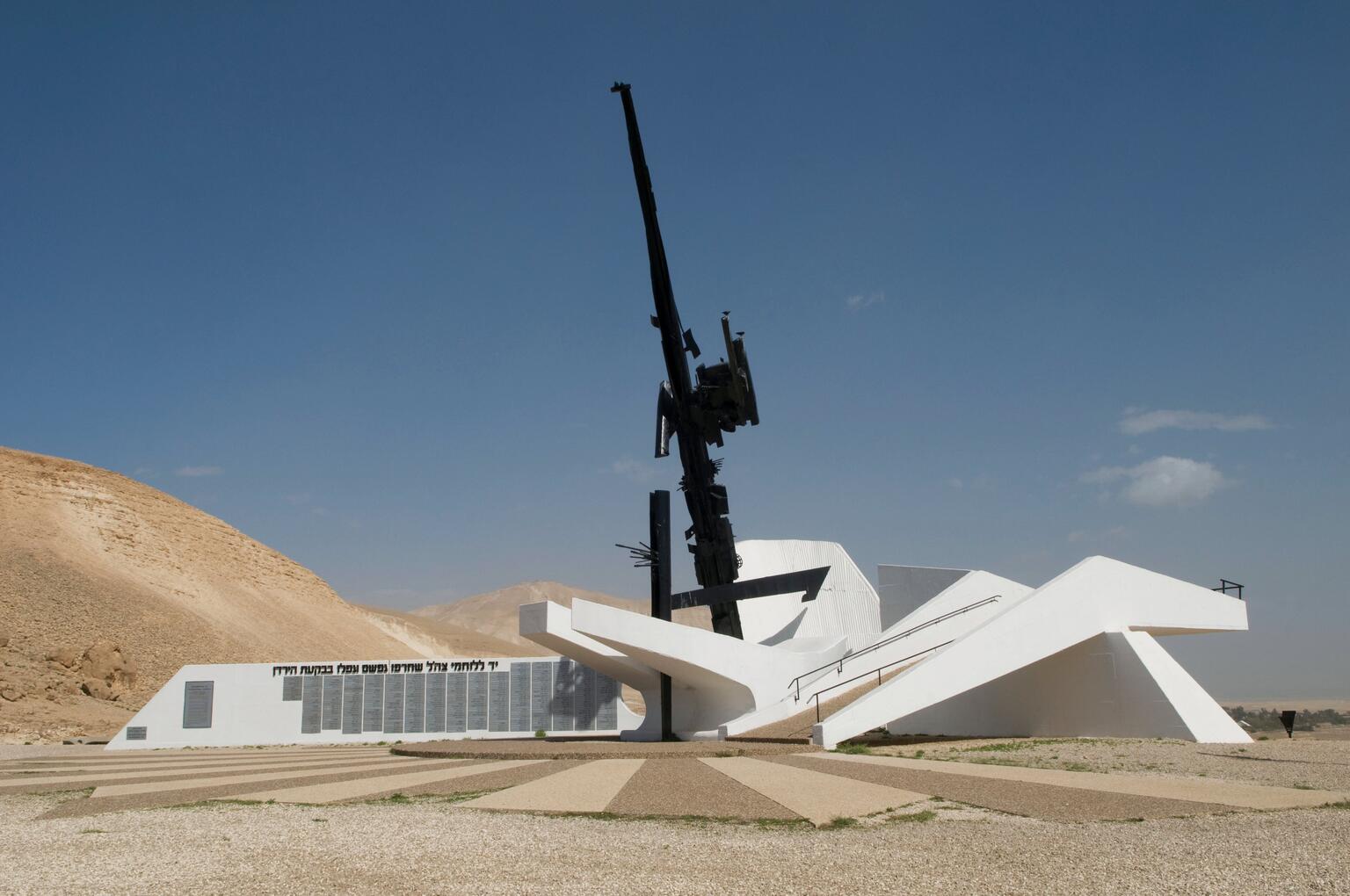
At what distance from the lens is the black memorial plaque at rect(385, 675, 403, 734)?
23.0 meters

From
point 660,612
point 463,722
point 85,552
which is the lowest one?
point 463,722

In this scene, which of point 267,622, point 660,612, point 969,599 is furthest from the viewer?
point 267,622

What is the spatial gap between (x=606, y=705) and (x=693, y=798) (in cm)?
1521

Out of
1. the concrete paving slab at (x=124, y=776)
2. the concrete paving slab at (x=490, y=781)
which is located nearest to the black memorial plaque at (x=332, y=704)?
the concrete paving slab at (x=124, y=776)

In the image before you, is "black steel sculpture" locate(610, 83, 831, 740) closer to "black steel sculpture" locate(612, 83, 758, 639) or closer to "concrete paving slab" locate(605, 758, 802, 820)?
"black steel sculpture" locate(612, 83, 758, 639)

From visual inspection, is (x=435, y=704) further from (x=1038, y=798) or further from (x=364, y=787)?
(x=1038, y=798)

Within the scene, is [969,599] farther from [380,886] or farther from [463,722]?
[380,886]

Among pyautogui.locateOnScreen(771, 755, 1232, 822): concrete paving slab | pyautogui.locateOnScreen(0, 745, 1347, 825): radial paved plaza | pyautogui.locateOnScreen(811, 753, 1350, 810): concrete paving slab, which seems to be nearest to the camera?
pyautogui.locateOnScreen(771, 755, 1232, 822): concrete paving slab

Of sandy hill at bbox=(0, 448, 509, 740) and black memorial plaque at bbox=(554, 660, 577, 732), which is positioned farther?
sandy hill at bbox=(0, 448, 509, 740)

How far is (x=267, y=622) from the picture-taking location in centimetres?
4972

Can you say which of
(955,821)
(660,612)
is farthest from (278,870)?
(660,612)

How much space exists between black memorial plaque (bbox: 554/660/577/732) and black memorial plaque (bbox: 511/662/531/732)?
695 millimetres

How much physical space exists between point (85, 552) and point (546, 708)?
3449 cm

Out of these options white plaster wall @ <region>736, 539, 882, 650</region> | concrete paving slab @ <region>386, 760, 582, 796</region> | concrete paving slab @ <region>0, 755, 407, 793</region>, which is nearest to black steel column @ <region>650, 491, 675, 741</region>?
concrete paving slab @ <region>0, 755, 407, 793</region>
